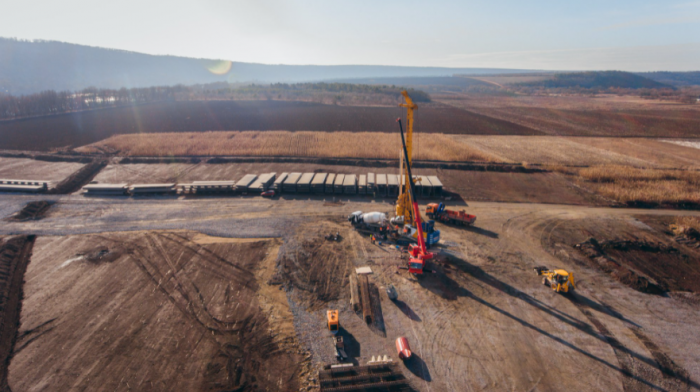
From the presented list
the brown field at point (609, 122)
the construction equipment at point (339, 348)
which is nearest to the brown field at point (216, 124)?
the brown field at point (609, 122)

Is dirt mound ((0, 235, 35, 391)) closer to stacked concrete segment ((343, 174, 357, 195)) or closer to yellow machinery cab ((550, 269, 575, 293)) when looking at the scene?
stacked concrete segment ((343, 174, 357, 195))

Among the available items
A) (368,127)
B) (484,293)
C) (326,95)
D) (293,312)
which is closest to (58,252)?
(293,312)

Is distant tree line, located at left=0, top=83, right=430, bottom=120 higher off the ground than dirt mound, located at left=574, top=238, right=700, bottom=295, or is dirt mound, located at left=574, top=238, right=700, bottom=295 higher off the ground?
distant tree line, located at left=0, top=83, right=430, bottom=120

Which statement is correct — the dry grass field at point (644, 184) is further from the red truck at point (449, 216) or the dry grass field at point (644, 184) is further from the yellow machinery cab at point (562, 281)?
the yellow machinery cab at point (562, 281)

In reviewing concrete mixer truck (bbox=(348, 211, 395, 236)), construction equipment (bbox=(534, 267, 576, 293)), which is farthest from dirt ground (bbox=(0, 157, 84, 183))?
construction equipment (bbox=(534, 267, 576, 293))

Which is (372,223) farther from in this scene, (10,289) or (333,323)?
(10,289)

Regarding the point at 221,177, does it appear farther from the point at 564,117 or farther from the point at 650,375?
the point at 564,117

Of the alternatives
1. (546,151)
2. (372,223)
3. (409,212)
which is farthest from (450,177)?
(546,151)
